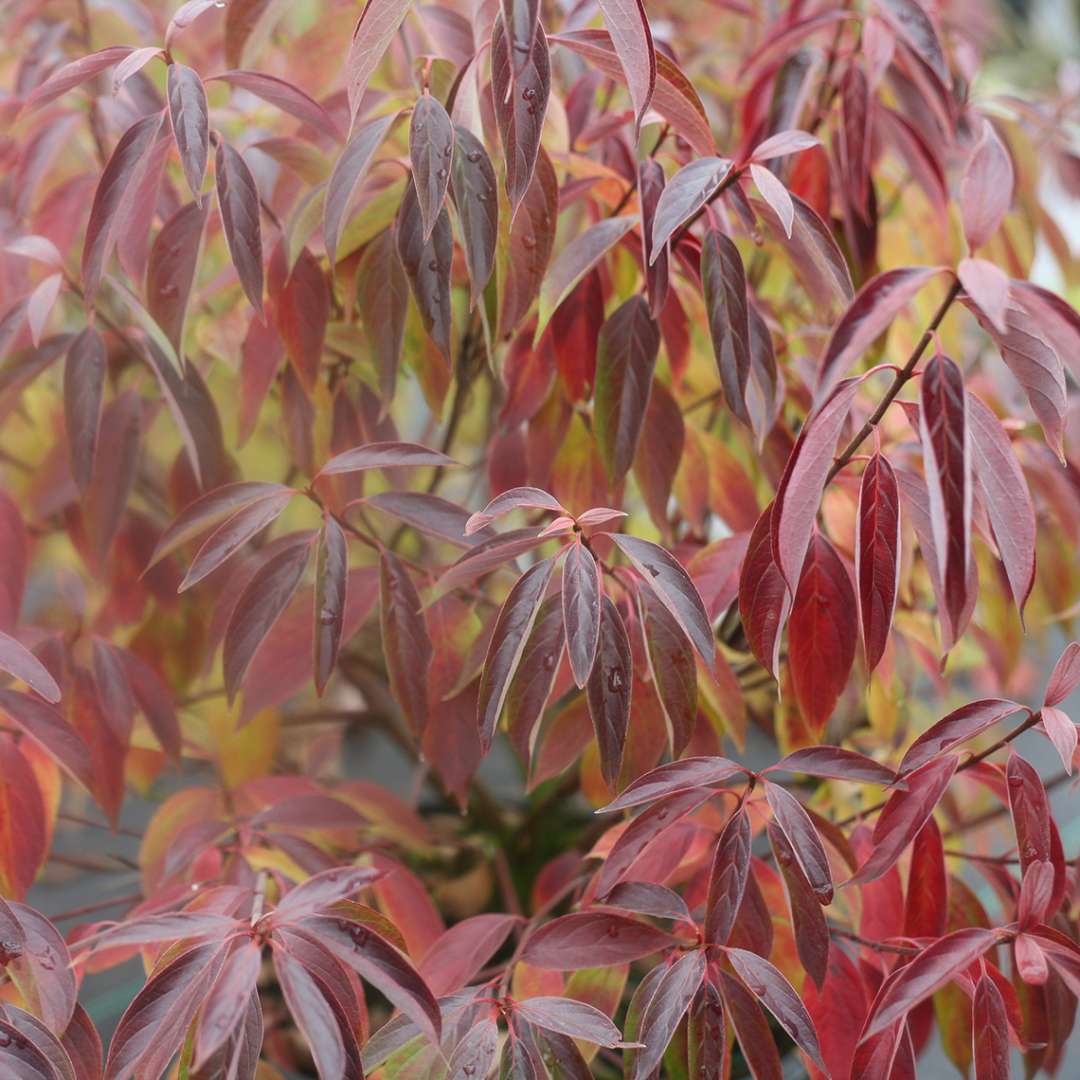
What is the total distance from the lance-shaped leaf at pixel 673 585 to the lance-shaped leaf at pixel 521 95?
11 centimetres

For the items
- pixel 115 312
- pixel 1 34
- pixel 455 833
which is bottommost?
pixel 455 833

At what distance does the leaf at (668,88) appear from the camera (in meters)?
0.40

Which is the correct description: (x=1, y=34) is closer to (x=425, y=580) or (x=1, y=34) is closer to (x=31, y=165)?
(x=31, y=165)

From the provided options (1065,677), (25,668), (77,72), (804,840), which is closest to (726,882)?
(804,840)

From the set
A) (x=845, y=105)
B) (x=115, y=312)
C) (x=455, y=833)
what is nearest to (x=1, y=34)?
(x=115, y=312)

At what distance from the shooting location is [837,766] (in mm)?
377

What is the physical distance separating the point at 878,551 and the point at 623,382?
12cm

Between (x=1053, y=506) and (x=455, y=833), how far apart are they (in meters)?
0.49

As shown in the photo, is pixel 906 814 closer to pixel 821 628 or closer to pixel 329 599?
pixel 821 628

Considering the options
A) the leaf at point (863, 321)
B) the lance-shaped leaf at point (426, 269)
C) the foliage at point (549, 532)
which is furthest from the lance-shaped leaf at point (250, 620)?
the leaf at point (863, 321)

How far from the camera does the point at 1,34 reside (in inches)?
26.5

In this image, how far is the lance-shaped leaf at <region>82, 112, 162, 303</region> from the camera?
15.0 inches

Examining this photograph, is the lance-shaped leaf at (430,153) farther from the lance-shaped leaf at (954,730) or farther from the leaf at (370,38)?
the lance-shaped leaf at (954,730)

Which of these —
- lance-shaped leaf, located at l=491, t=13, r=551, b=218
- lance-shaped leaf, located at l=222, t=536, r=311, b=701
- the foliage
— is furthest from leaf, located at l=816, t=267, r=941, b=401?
lance-shaped leaf, located at l=222, t=536, r=311, b=701
